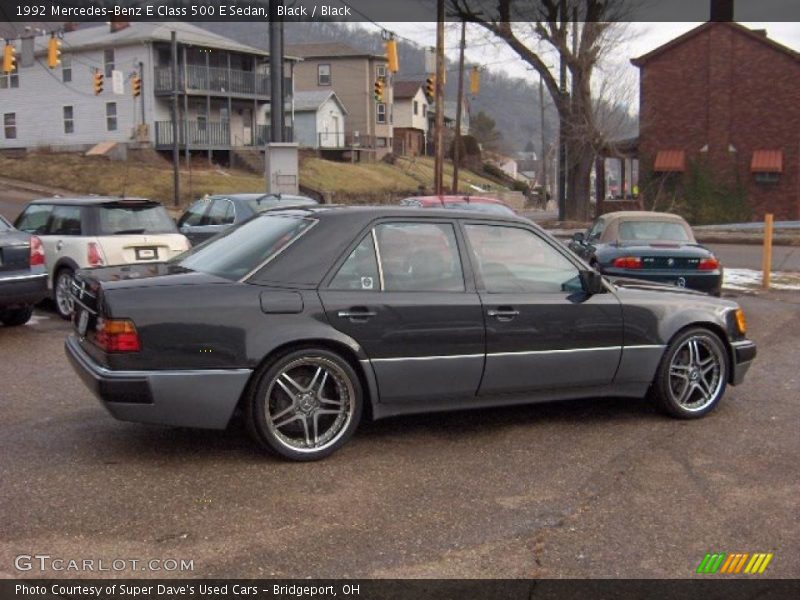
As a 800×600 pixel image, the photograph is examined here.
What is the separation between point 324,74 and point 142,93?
80.8 ft

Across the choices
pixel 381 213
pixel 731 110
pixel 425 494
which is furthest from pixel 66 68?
pixel 425 494

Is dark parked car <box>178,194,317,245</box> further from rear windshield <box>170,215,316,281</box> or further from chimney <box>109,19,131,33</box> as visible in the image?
chimney <box>109,19,131,33</box>

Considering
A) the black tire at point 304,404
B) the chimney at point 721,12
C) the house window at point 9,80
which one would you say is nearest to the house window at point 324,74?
the house window at point 9,80

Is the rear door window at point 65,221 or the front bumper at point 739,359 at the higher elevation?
the rear door window at point 65,221

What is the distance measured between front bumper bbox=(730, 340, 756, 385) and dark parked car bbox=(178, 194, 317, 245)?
813cm

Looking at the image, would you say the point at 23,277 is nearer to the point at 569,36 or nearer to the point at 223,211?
the point at 223,211

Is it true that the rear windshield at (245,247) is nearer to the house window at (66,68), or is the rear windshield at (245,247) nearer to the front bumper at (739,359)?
the front bumper at (739,359)

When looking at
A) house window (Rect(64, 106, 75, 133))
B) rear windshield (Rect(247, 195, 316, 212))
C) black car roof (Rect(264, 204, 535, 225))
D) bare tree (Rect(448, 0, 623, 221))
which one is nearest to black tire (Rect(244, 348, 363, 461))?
black car roof (Rect(264, 204, 535, 225))

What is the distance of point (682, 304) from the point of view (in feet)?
21.3

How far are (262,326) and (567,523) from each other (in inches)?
79.7

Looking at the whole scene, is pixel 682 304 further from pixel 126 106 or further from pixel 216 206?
pixel 126 106

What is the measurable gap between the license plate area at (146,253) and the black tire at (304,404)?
599 cm

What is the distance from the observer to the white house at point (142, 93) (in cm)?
4384

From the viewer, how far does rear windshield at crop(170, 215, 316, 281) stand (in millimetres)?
5551
